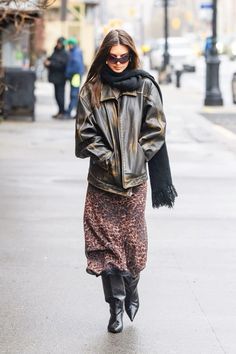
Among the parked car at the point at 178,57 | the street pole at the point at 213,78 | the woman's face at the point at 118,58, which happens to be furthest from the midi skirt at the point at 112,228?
the parked car at the point at 178,57

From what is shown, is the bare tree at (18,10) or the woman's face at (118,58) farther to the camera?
the bare tree at (18,10)

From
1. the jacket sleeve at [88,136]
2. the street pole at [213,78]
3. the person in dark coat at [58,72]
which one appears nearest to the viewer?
the jacket sleeve at [88,136]

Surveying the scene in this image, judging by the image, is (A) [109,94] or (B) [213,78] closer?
(A) [109,94]

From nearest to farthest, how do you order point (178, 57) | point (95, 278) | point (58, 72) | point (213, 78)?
point (95, 278), point (58, 72), point (213, 78), point (178, 57)

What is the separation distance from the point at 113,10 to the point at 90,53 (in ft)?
382

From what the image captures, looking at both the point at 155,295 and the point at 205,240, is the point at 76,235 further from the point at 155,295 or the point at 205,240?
the point at 155,295

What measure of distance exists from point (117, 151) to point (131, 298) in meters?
0.92

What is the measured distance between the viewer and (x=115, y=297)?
6316 mm

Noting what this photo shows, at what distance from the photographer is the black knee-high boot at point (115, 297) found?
632cm

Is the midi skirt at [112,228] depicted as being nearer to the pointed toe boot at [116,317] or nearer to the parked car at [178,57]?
the pointed toe boot at [116,317]

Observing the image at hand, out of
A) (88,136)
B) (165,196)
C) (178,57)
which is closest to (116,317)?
(165,196)

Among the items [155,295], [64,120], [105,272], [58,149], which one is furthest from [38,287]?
[64,120]

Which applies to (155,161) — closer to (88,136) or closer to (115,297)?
(88,136)

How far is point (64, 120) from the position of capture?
74.3 feet
